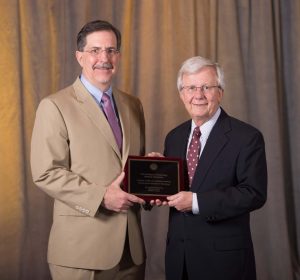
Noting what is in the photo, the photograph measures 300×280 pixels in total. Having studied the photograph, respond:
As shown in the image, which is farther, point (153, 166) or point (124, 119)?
point (124, 119)

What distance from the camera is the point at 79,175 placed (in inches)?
100.0

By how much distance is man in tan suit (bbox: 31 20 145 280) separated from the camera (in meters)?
2.49

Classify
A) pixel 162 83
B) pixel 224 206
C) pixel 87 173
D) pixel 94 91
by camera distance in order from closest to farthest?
pixel 224 206
pixel 87 173
pixel 94 91
pixel 162 83

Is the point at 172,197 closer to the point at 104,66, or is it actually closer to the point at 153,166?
the point at 153,166

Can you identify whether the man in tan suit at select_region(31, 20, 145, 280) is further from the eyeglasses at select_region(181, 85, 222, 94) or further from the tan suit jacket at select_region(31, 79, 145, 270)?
the eyeglasses at select_region(181, 85, 222, 94)

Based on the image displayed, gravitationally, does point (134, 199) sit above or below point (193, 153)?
below

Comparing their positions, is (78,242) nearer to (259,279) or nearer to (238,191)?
(238,191)

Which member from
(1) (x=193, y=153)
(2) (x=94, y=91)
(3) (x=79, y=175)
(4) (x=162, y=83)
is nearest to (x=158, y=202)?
(1) (x=193, y=153)

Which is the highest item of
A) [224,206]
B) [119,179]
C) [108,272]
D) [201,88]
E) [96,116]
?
[201,88]

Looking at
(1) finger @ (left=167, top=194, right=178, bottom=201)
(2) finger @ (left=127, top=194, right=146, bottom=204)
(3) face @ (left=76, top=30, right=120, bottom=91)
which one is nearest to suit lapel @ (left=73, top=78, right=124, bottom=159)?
(3) face @ (left=76, top=30, right=120, bottom=91)

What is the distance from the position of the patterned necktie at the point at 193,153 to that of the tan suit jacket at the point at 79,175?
0.34 metres

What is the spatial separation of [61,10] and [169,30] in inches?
36.0

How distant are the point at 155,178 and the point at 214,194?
30 centimetres

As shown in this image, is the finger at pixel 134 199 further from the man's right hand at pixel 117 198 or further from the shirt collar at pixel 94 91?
the shirt collar at pixel 94 91
